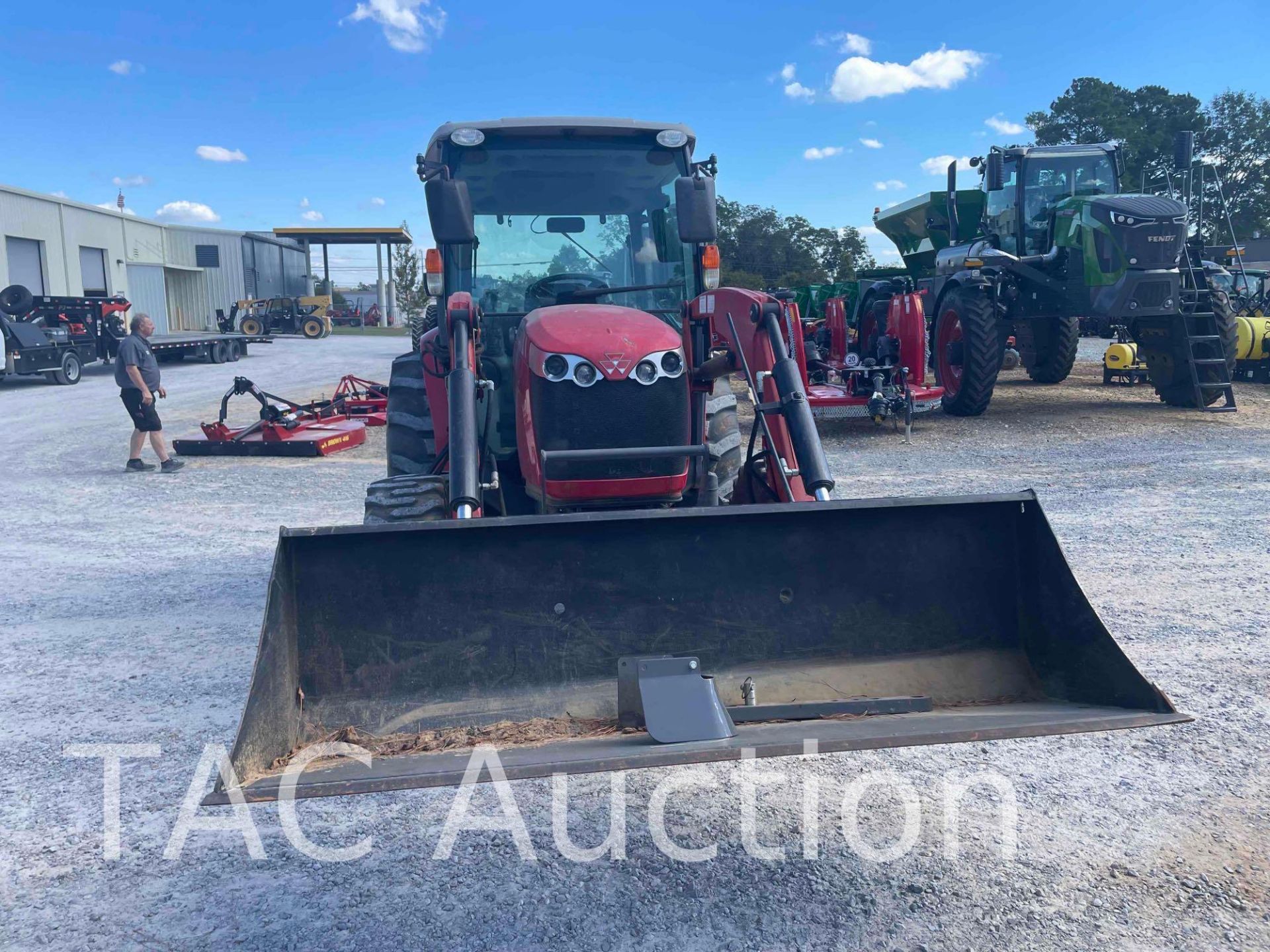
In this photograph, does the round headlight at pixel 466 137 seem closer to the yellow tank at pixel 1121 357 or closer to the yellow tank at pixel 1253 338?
the yellow tank at pixel 1121 357

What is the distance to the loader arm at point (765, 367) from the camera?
4676 millimetres

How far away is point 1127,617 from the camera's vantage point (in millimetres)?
5305

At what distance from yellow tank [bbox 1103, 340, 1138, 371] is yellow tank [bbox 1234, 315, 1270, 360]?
1.87 meters

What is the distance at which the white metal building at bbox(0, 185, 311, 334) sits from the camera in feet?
105

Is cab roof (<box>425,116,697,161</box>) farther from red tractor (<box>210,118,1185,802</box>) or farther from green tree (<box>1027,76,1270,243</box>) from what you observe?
green tree (<box>1027,76,1270,243</box>)

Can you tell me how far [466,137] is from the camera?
486cm

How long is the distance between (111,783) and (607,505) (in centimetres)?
209

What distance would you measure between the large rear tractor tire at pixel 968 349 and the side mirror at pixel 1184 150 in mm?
2518

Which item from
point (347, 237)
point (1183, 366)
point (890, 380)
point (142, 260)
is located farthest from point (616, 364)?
point (347, 237)

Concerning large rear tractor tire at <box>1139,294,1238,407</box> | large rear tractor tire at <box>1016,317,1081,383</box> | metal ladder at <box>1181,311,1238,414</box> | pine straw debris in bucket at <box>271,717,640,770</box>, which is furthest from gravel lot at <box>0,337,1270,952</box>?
large rear tractor tire at <box>1016,317,1081,383</box>

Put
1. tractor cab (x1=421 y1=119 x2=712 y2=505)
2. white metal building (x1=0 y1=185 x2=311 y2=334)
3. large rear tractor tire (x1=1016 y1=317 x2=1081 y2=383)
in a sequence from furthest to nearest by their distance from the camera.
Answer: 1. white metal building (x1=0 y1=185 x2=311 y2=334)
2. large rear tractor tire (x1=1016 y1=317 x2=1081 y2=383)
3. tractor cab (x1=421 y1=119 x2=712 y2=505)

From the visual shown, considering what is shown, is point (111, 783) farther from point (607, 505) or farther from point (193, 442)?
point (193, 442)

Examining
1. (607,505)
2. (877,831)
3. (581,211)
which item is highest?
(581,211)

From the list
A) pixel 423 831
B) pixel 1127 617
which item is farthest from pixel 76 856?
pixel 1127 617
